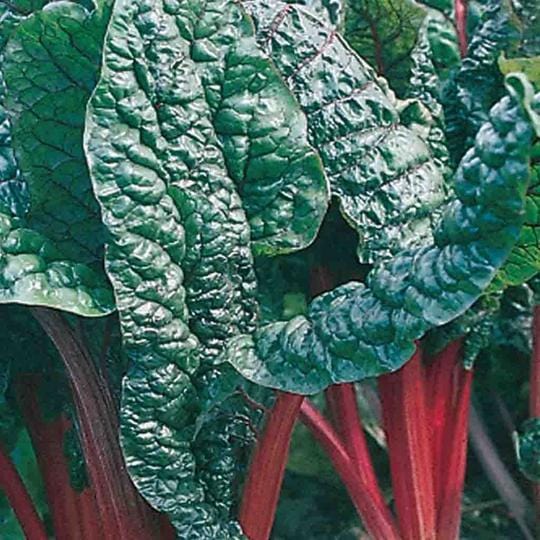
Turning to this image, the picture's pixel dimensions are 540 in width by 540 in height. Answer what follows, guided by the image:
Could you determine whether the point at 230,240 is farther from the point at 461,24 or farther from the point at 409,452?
the point at 461,24

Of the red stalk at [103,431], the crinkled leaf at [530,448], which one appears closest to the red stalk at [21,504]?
the red stalk at [103,431]

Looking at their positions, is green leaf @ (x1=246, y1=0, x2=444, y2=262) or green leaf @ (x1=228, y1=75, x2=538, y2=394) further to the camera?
green leaf @ (x1=246, y1=0, x2=444, y2=262)

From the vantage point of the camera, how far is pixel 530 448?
1406 millimetres

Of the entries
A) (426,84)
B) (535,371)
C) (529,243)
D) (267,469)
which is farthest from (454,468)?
(426,84)

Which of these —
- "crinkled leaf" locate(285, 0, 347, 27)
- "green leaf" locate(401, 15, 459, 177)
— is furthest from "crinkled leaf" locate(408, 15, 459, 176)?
"crinkled leaf" locate(285, 0, 347, 27)

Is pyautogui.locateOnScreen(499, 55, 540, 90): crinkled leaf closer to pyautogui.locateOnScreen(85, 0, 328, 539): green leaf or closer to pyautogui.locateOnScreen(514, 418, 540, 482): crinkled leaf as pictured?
pyautogui.locateOnScreen(85, 0, 328, 539): green leaf

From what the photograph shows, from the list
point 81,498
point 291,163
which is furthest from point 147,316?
point 81,498

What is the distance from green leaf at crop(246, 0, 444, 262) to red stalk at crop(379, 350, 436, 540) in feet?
0.75

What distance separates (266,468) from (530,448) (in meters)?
0.41

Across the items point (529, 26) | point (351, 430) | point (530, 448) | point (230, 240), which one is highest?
point (529, 26)

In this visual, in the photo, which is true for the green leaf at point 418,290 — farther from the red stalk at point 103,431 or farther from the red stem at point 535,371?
the red stem at point 535,371

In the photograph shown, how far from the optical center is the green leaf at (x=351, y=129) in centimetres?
120

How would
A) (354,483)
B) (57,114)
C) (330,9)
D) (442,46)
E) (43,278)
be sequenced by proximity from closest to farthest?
(43,278), (57,114), (330,9), (354,483), (442,46)

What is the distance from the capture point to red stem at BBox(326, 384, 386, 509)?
144 centimetres
